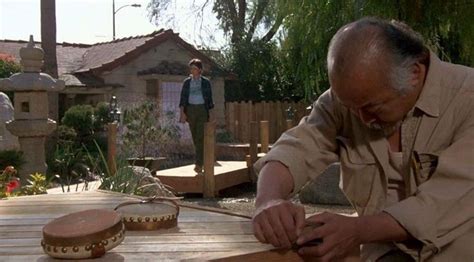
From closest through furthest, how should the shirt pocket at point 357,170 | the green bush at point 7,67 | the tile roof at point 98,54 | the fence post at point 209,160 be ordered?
the shirt pocket at point 357,170 → the fence post at point 209,160 → the green bush at point 7,67 → the tile roof at point 98,54

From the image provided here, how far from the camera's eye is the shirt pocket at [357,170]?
2.29 metres

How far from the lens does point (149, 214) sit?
8.23 ft

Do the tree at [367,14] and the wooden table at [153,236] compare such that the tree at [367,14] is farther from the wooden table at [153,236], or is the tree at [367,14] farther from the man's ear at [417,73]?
the man's ear at [417,73]

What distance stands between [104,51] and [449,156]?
61.6 ft

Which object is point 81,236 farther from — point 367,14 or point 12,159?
point 367,14

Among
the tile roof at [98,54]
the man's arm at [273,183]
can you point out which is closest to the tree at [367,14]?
the tile roof at [98,54]

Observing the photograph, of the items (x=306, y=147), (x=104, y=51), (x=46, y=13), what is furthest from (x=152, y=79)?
(x=306, y=147)

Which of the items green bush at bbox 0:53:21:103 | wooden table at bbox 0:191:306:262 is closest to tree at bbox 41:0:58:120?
green bush at bbox 0:53:21:103

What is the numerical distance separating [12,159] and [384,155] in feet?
19.3

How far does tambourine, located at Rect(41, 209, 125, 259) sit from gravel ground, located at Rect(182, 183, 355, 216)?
5.39 meters

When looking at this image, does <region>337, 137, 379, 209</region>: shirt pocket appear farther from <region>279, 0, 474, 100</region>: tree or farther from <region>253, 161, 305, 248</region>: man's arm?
<region>279, 0, 474, 100</region>: tree

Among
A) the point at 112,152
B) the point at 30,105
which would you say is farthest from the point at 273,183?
the point at 30,105

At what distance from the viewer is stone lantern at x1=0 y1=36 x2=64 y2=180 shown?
298 inches

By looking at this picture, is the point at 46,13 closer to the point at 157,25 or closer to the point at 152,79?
the point at 152,79
